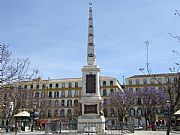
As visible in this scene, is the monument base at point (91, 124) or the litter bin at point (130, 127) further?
the litter bin at point (130, 127)

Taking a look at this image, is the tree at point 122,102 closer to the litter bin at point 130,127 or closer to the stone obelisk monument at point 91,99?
the litter bin at point 130,127

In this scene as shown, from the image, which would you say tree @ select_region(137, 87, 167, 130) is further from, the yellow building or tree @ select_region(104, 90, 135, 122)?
the yellow building

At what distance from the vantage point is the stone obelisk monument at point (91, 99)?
29156 millimetres

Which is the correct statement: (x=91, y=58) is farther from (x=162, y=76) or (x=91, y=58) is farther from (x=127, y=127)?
(x=162, y=76)

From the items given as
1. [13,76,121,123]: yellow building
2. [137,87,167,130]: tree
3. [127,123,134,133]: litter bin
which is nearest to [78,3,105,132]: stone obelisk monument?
[127,123,134,133]: litter bin

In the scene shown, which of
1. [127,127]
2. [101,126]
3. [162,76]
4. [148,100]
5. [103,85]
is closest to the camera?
[101,126]

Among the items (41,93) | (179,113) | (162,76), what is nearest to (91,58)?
(179,113)

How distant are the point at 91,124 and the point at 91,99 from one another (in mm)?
2926

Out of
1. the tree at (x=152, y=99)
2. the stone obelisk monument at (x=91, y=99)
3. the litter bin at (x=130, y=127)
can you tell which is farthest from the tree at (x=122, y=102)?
the stone obelisk monument at (x=91, y=99)

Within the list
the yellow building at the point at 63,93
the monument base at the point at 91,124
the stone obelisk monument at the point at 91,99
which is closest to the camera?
the monument base at the point at 91,124

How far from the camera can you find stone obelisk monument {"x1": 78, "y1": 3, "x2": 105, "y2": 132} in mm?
29156

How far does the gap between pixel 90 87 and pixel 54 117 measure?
Result: 2307 inches

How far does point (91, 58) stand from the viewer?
33219 millimetres

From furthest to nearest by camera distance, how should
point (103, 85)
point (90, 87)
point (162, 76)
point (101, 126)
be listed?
point (103, 85) < point (162, 76) < point (90, 87) < point (101, 126)
